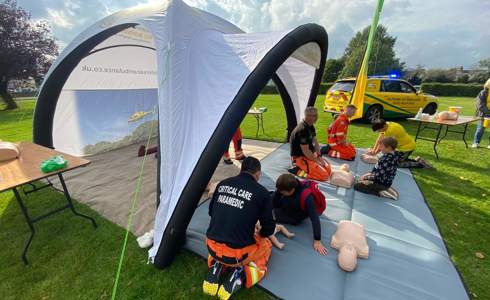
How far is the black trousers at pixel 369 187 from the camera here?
3873 millimetres

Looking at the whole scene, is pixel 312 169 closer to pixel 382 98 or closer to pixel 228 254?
pixel 228 254

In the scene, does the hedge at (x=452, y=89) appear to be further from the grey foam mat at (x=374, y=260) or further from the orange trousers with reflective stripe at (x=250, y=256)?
the orange trousers with reflective stripe at (x=250, y=256)

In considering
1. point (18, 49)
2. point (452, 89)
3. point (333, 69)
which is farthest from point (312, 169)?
point (333, 69)

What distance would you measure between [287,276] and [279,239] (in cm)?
54

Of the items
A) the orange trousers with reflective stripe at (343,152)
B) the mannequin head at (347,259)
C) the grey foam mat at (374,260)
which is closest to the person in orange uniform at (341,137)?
the orange trousers with reflective stripe at (343,152)

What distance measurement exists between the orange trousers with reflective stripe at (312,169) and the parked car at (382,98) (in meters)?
5.64

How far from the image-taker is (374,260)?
2.59 m

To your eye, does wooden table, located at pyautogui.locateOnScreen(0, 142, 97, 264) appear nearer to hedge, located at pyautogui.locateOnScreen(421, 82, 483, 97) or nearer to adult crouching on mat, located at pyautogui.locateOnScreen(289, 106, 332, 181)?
adult crouching on mat, located at pyautogui.locateOnScreen(289, 106, 332, 181)

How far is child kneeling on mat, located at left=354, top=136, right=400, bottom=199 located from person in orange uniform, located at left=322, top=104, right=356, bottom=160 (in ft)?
5.22

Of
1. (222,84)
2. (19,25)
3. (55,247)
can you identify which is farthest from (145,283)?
(19,25)

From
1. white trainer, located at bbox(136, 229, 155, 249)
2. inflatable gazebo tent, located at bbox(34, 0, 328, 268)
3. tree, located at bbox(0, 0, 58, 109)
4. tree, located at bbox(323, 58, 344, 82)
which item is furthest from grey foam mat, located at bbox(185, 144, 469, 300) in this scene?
tree, located at bbox(323, 58, 344, 82)

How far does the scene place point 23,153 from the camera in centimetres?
332

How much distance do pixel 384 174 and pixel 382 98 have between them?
6.97 metres

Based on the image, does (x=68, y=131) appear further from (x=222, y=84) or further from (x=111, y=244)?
(x=222, y=84)
